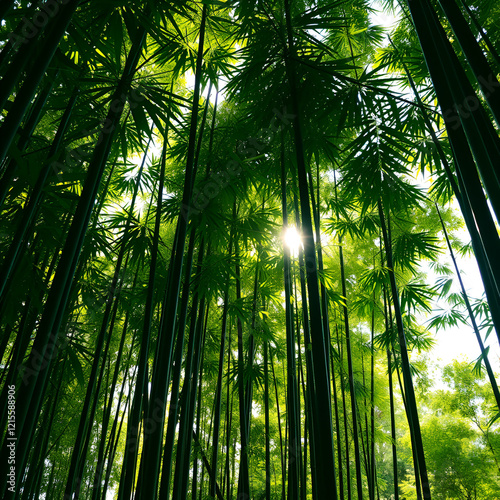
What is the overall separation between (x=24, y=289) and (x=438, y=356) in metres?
8.76

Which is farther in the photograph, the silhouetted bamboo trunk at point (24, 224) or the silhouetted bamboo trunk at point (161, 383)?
the silhouetted bamboo trunk at point (161, 383)

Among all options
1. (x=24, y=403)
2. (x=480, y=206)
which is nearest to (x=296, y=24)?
(x=480, y=206)

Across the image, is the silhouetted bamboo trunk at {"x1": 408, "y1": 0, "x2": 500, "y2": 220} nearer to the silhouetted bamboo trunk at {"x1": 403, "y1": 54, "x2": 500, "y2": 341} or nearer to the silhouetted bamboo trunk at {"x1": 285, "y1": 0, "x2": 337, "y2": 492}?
the silhouetted bamboo trunk at {"x1": 403, "y1": 54, "x2": 500, "y2": 341}
